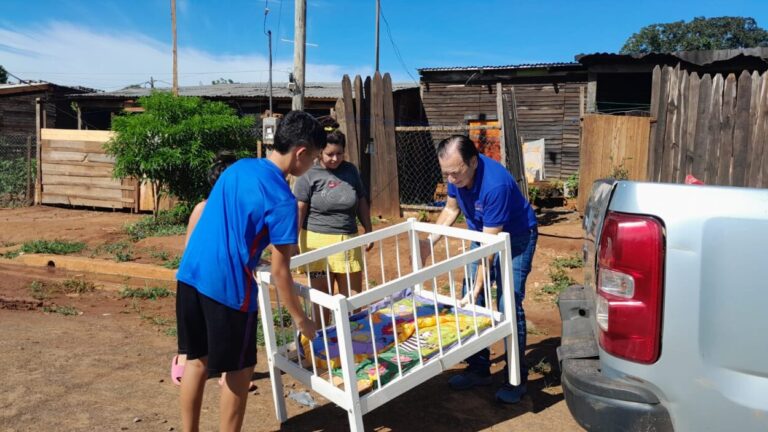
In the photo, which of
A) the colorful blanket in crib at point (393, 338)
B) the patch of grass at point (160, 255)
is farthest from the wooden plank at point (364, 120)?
the colorful blanket in crib at point (393, 338)

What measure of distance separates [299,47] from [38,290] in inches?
213

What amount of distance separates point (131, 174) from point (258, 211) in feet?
30.2

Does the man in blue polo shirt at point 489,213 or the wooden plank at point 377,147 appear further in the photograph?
the wooden plank at point 377,147

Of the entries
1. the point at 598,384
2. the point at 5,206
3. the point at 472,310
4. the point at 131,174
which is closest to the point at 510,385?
the point at 472,310

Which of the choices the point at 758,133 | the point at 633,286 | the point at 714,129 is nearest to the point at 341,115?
the point at 714,129

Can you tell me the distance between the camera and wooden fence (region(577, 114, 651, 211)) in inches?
279

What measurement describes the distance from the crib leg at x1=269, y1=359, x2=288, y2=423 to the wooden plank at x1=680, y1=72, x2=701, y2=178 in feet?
16.0

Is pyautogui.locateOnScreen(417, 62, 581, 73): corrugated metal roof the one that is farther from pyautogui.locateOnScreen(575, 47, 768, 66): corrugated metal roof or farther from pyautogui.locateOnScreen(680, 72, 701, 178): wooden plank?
pyautogui.locateOnScreen(680, 72, 701, 178): wooden plank

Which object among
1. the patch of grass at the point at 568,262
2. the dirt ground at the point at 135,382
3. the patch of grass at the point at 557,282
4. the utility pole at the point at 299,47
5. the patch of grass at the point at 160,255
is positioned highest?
the utility pole at the point at 299,47

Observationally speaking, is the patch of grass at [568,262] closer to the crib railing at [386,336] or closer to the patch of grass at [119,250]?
the crib railing at [386,336]

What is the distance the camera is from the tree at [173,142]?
33.6 ft

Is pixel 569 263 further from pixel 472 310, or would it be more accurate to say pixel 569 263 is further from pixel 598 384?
pixel 598 384

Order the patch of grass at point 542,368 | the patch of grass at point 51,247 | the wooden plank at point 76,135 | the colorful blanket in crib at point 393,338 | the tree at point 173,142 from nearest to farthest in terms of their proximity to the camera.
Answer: the colorful blanket in crib at point 393,338
the patch of grass at point 542,368
the patch of grass at point 51,247
the tree at point 173,142
the wooden plank at point 76,135

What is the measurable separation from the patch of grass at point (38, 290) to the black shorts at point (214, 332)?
430 centimetres
